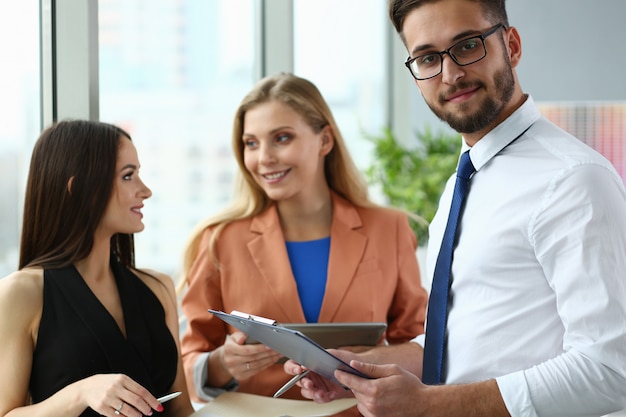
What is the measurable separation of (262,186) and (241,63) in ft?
5.36

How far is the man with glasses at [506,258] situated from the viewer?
152cm

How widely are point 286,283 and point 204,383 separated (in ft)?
1.33

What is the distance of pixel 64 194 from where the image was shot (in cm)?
197

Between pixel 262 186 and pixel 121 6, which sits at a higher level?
pixel 121 6

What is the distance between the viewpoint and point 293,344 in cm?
170

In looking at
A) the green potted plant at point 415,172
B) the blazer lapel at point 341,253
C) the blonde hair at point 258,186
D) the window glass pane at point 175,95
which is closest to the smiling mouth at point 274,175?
the blonde hair at point 258,186

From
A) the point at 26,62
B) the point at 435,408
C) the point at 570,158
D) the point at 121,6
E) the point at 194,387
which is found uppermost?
the point at 121,6

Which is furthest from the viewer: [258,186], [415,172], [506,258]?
[415,172]

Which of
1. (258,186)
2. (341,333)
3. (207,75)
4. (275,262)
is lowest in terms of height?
(341,333)

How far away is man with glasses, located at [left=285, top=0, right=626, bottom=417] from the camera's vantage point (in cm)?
152

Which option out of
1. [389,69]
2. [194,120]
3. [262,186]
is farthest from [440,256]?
[389,69]

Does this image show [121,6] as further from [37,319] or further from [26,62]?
[37,319]

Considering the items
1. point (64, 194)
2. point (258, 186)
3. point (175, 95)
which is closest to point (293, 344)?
point (64, 194)

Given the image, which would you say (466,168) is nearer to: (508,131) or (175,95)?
(508,131)
